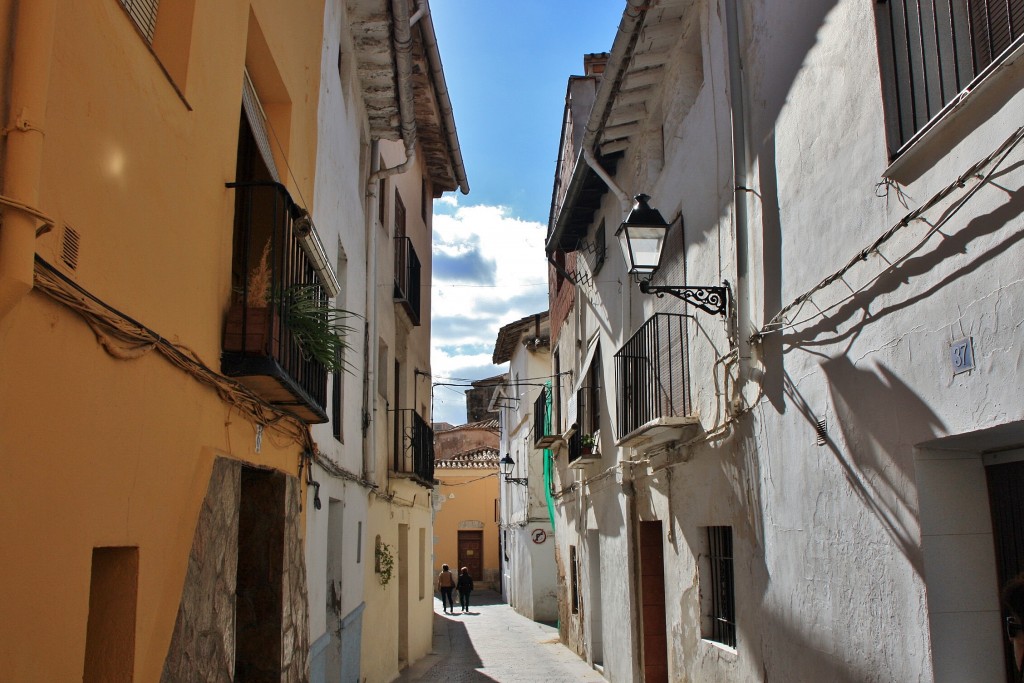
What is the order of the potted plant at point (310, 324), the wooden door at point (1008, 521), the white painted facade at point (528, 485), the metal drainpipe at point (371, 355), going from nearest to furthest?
the wooden door at point (1008, 521) < the potted plant at point (310, 324) < the metal drainpipe at point (371, 355) < the white painted facade at point (528, 485)

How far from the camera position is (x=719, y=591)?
24.3 feet

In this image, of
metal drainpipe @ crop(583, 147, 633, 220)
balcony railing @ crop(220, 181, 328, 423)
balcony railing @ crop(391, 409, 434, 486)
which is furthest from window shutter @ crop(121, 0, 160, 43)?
balcony railing @ crop(391, 409, 434, 486)

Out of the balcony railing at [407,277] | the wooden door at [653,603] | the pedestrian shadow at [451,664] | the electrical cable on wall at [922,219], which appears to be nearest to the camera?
the electrical cable on wall at [922,219]

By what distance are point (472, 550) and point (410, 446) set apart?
26.6 meters

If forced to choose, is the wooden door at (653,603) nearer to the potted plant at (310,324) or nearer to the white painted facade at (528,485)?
the potted plant at (310,324)

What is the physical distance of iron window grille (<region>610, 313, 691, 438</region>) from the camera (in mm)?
8148

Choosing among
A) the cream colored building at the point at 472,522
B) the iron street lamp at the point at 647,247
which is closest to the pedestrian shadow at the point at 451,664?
the iron street lamp at the point at 647,247

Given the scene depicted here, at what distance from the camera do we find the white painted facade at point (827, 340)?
12.5 ft

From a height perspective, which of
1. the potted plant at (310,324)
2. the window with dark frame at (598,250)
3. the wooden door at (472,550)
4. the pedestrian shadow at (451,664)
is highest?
the window with dark frame at (598,250)

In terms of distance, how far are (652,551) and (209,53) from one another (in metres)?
7.23

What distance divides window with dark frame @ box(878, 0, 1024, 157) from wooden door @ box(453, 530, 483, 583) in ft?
119

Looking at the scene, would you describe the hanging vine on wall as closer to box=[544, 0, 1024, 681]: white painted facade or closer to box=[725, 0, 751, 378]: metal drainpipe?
box=[544, 0, 1024, 681]: white painted facade

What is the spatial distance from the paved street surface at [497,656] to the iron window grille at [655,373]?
4540mm

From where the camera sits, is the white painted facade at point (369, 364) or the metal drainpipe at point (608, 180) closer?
the white painted facade at point (369, 364)
